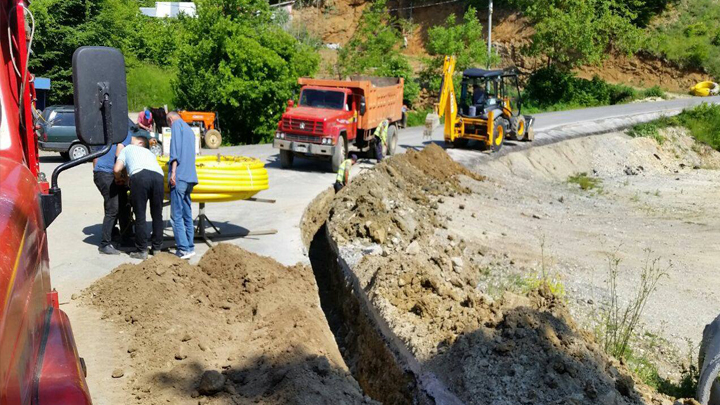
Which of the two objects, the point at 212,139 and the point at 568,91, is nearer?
the point at 212,139

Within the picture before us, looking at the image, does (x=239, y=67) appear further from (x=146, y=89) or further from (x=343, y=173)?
(x=343, y=173)

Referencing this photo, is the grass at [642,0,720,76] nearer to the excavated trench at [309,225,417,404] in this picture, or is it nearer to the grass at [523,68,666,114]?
the grass at [523,68,666,114]

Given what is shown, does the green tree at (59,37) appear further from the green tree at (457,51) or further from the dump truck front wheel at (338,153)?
the green tree at (457,51)

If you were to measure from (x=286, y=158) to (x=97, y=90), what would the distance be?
14.9 meters

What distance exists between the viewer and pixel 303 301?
27.9ft

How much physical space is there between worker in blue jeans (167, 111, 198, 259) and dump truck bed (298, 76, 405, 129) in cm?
912

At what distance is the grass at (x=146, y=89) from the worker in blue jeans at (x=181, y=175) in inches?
934

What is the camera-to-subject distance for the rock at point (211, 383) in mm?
5750

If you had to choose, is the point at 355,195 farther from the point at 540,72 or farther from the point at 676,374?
the point at 540,72

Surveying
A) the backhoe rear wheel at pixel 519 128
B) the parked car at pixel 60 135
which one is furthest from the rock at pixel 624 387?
the backhoe rear wheel at pixel 519 128

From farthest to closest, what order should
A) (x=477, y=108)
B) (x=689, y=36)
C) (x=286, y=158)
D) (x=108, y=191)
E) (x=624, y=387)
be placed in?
(x=689, y=36) < (x=477, y=108) < (x=286, y=158) < (x=108, y=191) < (x=624, y=387)

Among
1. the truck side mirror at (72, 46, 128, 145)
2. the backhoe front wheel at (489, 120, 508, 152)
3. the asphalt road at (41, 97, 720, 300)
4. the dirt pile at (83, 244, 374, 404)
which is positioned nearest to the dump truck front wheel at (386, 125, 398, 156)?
the asphalt road at (41, 97, 720, 300)

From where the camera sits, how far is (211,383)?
5766mm

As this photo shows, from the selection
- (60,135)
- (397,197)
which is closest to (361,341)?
(397,197)
